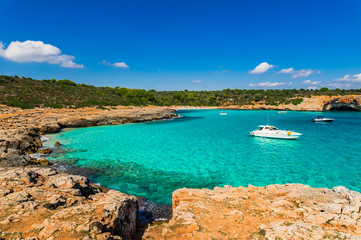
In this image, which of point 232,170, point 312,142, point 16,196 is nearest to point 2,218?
point 16,196

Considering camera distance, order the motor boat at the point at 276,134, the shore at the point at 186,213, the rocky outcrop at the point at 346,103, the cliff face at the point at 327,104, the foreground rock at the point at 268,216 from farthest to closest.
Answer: the cliff face at the point at 327,104, the rocky outcrop at the point at 346,103, the motor boat at the point at 276,134, the foreground rock at the point at 268,216, the shore at the point at 186,213

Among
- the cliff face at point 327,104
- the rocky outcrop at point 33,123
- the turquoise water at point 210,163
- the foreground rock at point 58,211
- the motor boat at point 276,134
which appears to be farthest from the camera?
the cliff face at point 327,104

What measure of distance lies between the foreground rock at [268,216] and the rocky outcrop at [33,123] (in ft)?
46.9

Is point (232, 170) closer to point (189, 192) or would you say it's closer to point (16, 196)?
point (189, 192)

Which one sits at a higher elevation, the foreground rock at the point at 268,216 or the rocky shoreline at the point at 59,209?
the rocky shoreline at the point at 59,209

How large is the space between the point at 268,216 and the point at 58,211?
7.17m

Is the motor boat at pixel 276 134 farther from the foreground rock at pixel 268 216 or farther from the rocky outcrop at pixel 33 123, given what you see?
the rocky outcrop at pixel 33 123

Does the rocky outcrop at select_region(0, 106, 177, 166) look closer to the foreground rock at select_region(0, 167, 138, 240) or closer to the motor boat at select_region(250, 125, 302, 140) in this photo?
the foreground rock at select_region(0, 167, 138, 240)

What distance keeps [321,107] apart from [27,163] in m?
101

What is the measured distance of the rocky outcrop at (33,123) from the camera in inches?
610

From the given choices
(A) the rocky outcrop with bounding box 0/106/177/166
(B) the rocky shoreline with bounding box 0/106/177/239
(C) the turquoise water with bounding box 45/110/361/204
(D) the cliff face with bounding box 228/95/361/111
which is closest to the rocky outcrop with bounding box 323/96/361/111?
(D) the cliff face with bounding box 228/95/361/111

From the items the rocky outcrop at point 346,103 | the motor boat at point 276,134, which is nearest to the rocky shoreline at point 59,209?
the motor boat at point 276,134

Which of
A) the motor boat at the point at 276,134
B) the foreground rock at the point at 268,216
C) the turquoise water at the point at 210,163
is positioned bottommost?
the turquoise water at the point at 210,163

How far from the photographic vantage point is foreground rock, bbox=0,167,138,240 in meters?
4.76
